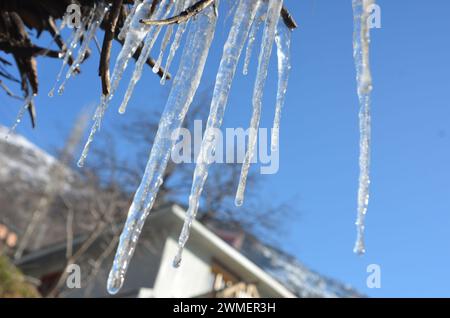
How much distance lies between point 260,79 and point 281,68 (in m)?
0.19

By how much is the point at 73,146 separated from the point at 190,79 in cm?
4138

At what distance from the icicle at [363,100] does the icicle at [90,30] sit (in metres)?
1.18

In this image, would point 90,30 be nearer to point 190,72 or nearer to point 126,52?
point 126,52

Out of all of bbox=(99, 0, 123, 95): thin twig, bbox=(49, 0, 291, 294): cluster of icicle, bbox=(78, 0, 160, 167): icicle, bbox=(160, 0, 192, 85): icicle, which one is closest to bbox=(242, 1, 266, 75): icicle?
bbox=(49, 0, 291, 294): cluster of icicle

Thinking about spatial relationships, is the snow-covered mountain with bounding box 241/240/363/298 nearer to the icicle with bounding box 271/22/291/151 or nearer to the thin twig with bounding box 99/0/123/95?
the icicle with bounding box 271/22/291/151

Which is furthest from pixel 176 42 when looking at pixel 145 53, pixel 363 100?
pixel 363 100

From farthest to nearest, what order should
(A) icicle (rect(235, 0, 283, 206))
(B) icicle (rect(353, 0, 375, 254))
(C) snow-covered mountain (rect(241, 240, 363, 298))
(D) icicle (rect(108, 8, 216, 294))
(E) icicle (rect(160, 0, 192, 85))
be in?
(C) snow-covered mountain (rect(241, 240, 363, 298))
(E) icicle (rect(160, 0, 192, 85))
(D) icicle (rect(108, 8, 216, 294))
(A) icicle (rect(235, 0, 283, 206))
(B) icicle (rect(353, 0, 375, 254))

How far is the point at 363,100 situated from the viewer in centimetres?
195

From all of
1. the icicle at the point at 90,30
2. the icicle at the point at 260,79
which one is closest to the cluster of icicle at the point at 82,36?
the icicle at the point at 90,30

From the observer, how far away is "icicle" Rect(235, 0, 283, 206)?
2049 mm

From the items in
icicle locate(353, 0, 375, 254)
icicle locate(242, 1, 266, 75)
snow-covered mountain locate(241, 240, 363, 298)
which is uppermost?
icicle locate(242, 1, 266, 75)

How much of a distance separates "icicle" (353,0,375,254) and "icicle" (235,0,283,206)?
1.19ft

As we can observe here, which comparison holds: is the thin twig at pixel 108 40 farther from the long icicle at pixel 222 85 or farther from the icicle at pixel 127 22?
the long icicle at pixel 222 85

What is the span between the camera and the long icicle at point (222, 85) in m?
2.12
